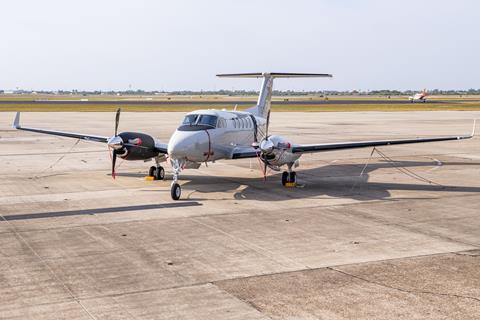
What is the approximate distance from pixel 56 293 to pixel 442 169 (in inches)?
891

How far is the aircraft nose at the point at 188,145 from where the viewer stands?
20.6 m

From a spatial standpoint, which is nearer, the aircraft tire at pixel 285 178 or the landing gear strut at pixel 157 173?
the aircraft tire at pixel 285 178

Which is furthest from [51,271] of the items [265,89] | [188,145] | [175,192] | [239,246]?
[265,89]

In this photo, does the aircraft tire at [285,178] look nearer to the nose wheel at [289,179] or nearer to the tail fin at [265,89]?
the nose wheel at [289,179]

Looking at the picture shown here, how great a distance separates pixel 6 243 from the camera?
14.0 meters

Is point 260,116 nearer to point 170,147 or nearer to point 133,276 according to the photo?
point 170,147

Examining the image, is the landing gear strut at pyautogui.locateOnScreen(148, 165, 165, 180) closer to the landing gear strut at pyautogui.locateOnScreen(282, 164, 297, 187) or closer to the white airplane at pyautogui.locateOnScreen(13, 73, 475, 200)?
the white airplane at pyautogui.locateOnScreen(13, 73, 475, 200)

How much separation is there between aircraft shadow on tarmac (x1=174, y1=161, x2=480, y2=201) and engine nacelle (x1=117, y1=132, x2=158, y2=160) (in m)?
2.00

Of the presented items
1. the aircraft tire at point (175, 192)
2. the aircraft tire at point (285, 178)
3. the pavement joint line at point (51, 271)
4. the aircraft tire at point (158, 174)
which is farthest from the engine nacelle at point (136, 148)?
the pavement joint line at point (51, 271)

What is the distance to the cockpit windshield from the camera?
71.5ft

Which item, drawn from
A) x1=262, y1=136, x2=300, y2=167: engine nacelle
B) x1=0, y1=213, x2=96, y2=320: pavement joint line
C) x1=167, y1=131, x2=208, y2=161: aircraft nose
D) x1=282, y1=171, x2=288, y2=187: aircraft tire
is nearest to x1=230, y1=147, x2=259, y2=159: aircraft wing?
x1=262, y1=136, x2=300, y2=167: engine nacelle

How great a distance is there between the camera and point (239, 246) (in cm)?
1397

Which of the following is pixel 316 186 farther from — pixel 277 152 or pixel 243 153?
pixel 243 153

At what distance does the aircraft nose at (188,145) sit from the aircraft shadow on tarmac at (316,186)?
1500 mm
